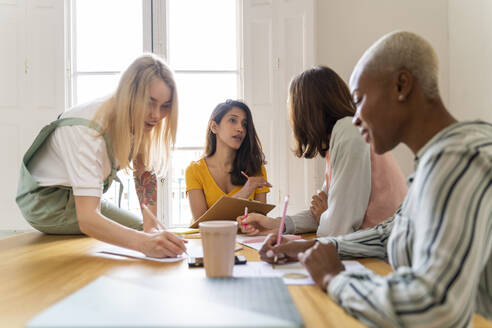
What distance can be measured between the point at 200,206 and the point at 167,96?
98 cm

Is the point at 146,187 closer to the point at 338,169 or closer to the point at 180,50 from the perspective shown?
the point at 338,169

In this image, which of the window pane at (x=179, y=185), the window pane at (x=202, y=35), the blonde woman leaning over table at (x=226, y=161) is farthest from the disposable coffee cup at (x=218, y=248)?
the window pane at (x=202, y=35)

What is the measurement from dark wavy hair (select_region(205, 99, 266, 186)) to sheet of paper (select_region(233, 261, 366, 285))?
60.8 inches

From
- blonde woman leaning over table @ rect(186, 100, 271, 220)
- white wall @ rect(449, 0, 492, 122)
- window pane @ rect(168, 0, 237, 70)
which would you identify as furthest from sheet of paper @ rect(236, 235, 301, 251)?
white wall @ rect(449, 0, 492, 122)

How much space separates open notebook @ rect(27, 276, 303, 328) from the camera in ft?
1.37

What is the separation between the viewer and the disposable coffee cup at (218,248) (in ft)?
2.46

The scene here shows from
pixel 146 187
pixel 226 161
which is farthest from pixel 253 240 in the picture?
pixel 226 161

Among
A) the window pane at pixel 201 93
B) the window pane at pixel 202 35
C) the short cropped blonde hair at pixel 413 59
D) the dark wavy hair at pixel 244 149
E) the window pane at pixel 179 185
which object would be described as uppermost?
the window pane at pixel 202 35

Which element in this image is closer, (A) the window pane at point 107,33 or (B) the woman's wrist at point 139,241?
(B) the woman's wrist at point 139,241

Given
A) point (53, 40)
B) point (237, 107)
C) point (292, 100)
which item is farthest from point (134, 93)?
point (53, 40)

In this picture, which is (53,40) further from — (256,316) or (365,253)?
(256,316)

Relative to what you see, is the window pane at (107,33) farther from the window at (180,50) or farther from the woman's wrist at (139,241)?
the woman's wrist at (139,241)

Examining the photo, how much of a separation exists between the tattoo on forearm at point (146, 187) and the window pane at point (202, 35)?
205cm

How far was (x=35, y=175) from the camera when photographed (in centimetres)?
142
